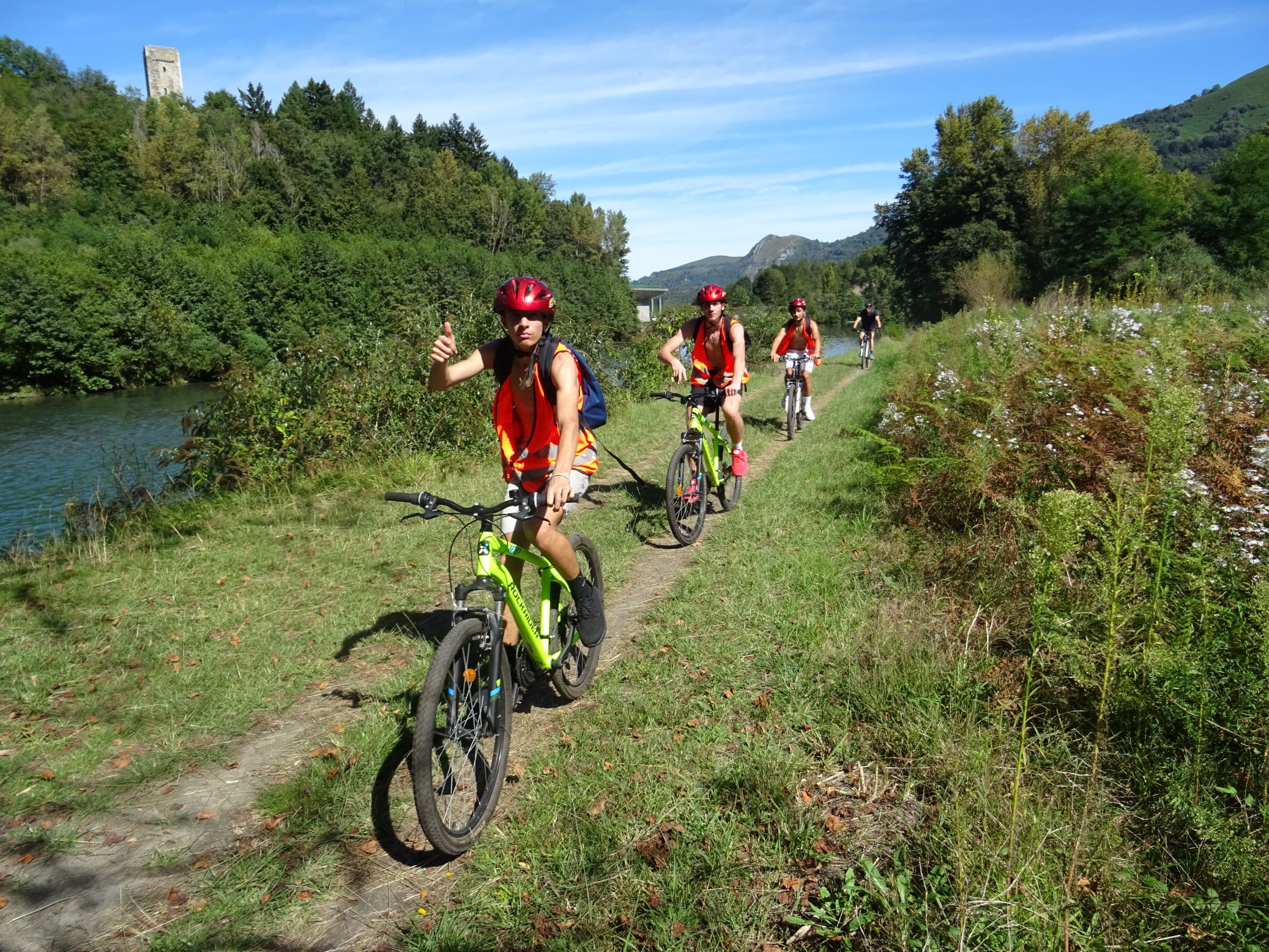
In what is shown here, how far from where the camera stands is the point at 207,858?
3.24 meters

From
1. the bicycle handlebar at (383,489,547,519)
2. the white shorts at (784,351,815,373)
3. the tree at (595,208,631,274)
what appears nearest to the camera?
the bicycle handlebar at (383,489,547,519)

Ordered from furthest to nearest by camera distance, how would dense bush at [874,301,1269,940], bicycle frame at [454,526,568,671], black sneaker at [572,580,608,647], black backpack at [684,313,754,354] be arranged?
black backpack at [684,313,754,354]
black sneaker at [572,580,608,647]
bicycle frame at [454,526,568,671]
dense bush at [874,301,1269,940]

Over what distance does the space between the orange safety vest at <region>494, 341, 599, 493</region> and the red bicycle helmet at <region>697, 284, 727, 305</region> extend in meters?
3.90

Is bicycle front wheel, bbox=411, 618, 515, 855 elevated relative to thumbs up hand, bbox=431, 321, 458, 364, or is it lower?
lower

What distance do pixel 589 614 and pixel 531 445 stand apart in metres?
1.02

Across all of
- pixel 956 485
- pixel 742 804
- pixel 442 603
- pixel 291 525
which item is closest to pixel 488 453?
pixel 291 525

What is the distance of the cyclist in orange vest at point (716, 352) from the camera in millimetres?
7676

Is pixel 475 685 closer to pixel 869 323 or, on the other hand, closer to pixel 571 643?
pixel 571 643

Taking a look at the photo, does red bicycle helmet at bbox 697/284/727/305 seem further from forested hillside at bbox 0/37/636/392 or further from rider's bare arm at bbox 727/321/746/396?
forested hillside at bbox 0/37/636/392

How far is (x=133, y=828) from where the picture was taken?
341 centimetres

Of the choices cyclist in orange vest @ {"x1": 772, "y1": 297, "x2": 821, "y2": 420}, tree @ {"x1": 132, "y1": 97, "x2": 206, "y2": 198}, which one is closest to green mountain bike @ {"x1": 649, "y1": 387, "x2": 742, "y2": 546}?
cyclist in orange vest @ {"x1": 772, "y1": 297, "x2": 821, "y2": 420}

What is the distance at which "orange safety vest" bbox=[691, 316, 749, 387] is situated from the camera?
7812mm

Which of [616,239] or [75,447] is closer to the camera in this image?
[75,447]

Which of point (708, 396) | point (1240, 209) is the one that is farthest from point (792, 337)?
point (1240, 209)
